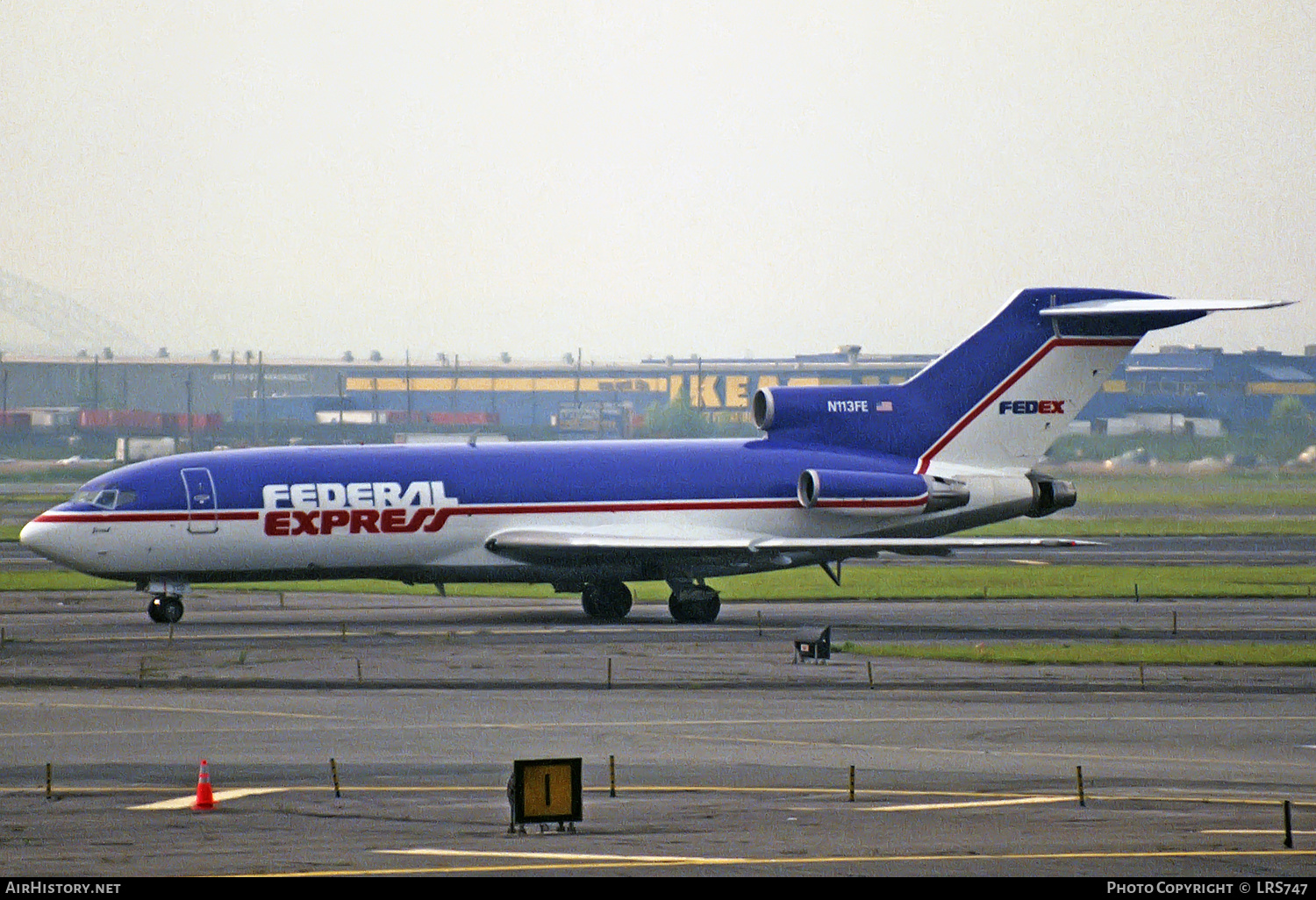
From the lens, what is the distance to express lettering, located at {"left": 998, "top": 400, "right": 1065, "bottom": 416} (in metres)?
50.2

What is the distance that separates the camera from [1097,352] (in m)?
50.7

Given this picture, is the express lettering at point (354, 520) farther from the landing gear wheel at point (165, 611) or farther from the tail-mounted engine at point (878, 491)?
the tail-mounted engine at point (878, 491)

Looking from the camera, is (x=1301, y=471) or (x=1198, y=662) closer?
(x=1198, y=662)

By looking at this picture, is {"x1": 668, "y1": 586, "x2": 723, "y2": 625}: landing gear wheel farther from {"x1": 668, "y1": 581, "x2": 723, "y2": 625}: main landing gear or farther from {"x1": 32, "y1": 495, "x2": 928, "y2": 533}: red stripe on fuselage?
{"x1": 32, "y1": 495, "x2": 928, "y2": 533}: red stripe on fuselage

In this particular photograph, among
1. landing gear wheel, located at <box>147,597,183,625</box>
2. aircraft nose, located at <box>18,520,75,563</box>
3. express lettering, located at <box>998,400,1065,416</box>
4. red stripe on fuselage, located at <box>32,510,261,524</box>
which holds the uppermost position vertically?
express lettering, located at <box>998,400,1065,416</box>

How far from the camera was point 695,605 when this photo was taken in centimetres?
4569

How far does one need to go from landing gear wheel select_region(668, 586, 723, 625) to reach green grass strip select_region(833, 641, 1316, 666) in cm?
669

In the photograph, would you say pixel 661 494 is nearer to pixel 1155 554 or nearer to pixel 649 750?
pixel 649 750

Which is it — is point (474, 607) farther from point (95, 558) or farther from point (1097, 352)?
point (1097, 352)

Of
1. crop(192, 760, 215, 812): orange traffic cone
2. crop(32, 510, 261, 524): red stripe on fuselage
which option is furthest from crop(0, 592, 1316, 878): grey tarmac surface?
crop(32, 510, 261, 524): red stripe on fuselage

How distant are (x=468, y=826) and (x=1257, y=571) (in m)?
46.6

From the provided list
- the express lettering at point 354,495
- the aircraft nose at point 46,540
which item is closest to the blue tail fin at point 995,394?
the express lettering at point 354,495

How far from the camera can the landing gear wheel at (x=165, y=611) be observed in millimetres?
45000

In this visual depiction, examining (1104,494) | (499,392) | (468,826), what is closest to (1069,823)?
(468,826)
